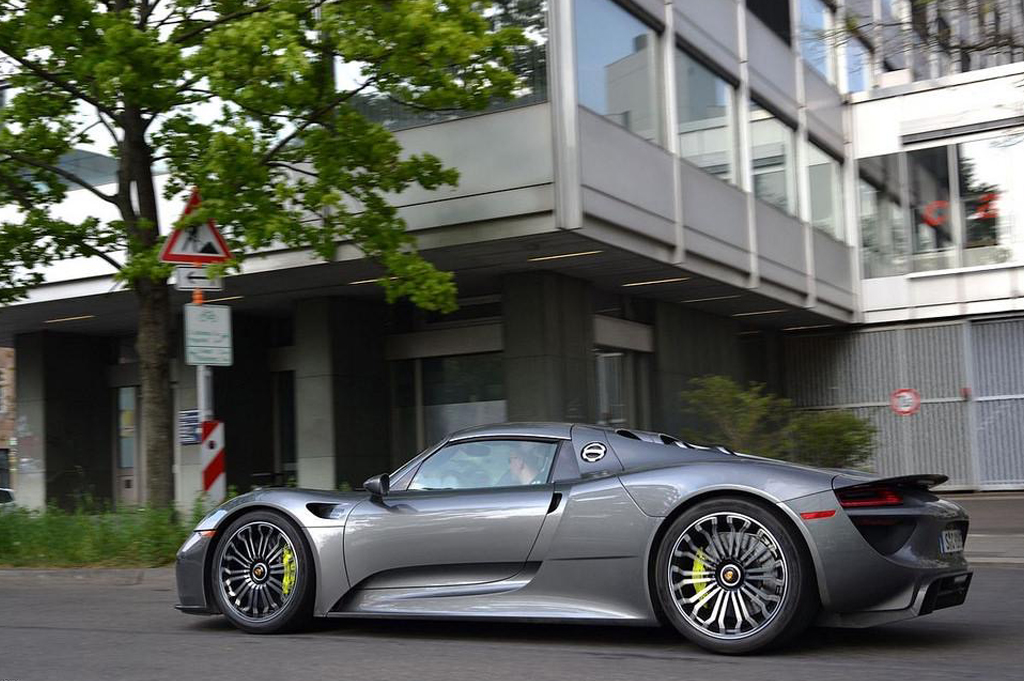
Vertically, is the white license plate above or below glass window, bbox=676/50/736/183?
below

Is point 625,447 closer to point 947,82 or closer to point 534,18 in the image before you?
point 534,18

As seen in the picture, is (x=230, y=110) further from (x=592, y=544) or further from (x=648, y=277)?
(x=592, y=544)

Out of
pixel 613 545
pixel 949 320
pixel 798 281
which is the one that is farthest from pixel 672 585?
pixel 949 320

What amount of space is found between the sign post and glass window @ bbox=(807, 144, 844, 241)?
49.9ft

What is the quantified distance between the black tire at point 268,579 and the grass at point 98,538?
429 centimetres

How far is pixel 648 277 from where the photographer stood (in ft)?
56.5

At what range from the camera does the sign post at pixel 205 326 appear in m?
10.3

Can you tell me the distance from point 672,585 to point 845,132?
22.2m

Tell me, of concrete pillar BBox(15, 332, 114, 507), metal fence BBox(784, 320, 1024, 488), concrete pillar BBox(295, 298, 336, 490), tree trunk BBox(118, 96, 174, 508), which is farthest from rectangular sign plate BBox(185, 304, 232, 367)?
metal fence BBox(784, 320, 1024, 488)

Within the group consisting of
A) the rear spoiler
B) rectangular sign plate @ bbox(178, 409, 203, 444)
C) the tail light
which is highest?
rectangular sign plate @ bbox(178, 409, 203, 444)

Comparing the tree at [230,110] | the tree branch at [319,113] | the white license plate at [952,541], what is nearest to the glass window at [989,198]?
the tree at [230,110]

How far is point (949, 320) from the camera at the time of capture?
2461 centimetres

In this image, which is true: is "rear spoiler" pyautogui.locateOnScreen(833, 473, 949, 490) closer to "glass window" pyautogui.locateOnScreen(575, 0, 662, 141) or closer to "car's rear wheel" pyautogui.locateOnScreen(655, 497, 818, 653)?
"car's rear wheel" pyautogui.locateOnScreen(655, 497, 818, 653)

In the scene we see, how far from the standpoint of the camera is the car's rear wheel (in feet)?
17.5
